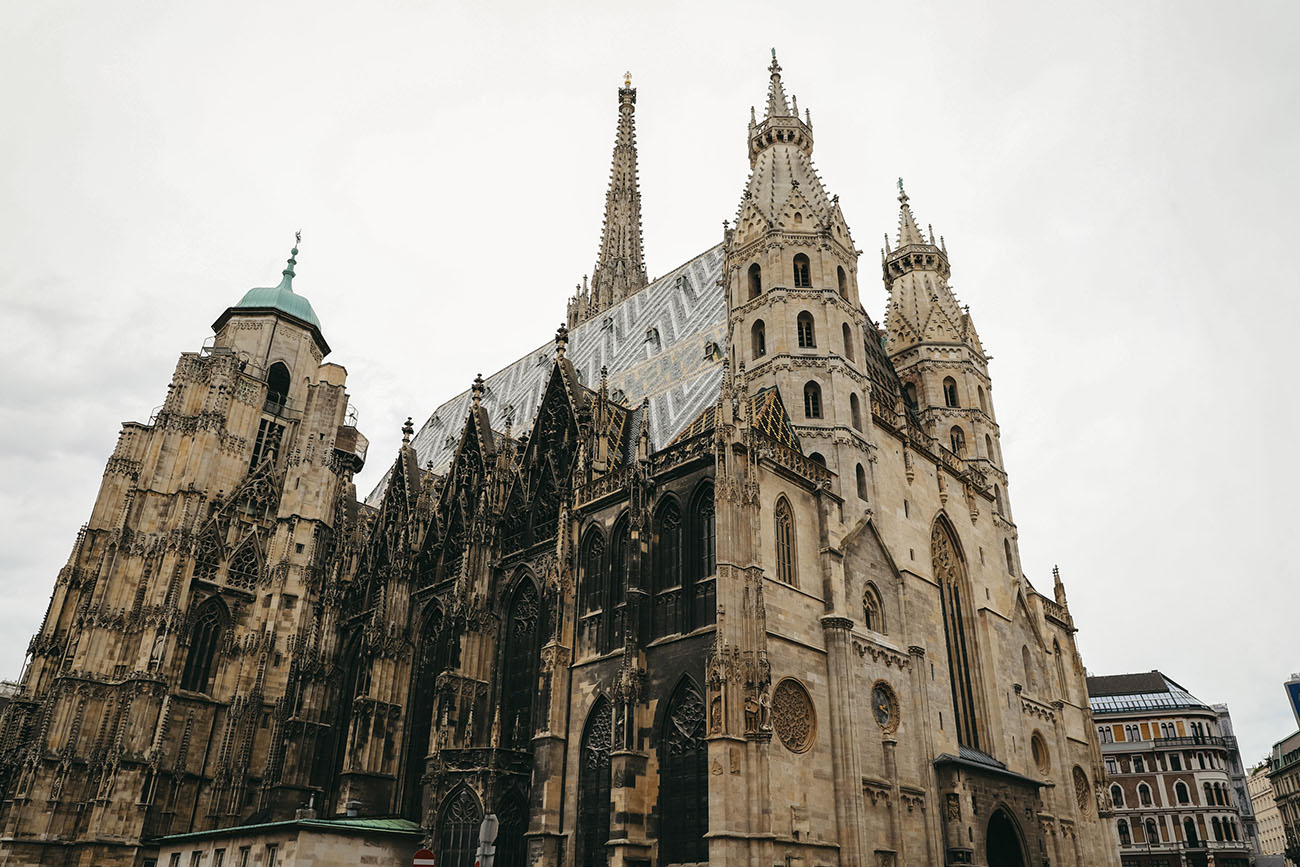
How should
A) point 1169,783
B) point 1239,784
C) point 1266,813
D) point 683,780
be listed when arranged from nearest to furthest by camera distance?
1. point 683,780
2. point 1169,783
3. point 1239,784
4. point 1266,813

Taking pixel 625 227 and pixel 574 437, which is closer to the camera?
pixel 574 437

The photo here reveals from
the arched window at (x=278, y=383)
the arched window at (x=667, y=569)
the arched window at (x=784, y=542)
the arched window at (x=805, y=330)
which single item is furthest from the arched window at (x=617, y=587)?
the arched window at (x=278, y=383)

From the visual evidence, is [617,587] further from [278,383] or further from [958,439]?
[278,383]

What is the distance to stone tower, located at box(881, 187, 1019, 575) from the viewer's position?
4144cm

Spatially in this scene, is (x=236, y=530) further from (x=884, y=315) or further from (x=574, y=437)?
(x=884, y=315)

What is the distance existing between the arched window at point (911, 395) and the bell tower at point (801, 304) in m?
8.33

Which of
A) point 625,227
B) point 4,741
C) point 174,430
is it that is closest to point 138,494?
point 174,430

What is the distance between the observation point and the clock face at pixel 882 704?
27720mm

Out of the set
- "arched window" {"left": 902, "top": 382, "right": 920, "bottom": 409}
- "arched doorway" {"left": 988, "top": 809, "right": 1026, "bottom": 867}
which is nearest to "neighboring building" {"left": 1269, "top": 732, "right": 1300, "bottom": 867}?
"arched window" {"left": 902, "top": 382, "right": 920, "bottom": 409}

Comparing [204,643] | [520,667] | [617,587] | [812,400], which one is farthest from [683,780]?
[204,643]

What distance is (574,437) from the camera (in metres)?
34.4

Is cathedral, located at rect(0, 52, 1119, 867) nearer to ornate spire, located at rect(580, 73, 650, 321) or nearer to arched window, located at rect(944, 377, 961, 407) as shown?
arched window, located at rect(944, 377, 961, 407)

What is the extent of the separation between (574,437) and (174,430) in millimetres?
23888

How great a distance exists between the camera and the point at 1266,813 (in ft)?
351
